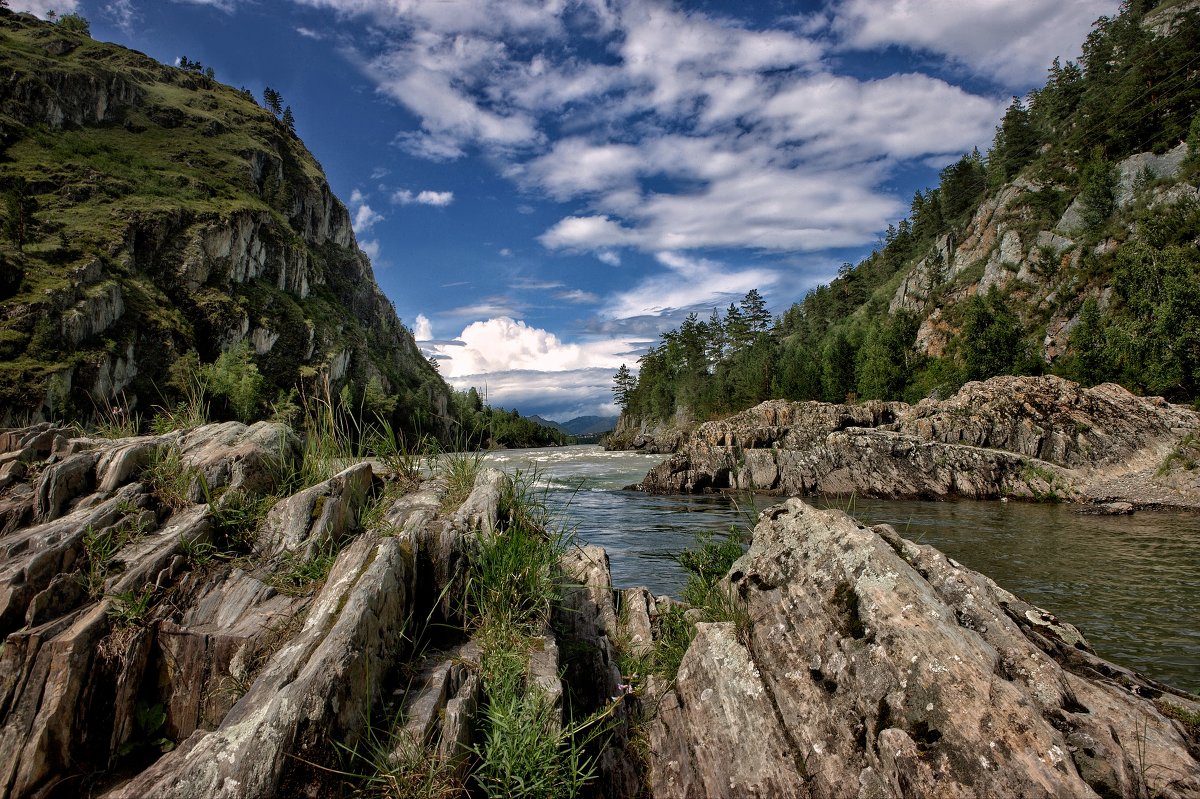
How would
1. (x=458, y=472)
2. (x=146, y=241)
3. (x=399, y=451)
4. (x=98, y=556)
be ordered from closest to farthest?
1. (x=98, y=556)
2. (x=458, y=472)
3. (x=399, y=451)
4. (x=146, y=241)

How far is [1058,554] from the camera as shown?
15.1m

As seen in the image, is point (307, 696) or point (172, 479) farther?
point (172, 479)

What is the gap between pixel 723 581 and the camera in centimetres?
602

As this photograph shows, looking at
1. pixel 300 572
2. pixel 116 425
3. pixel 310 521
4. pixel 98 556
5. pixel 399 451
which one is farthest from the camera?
pixel 116 425

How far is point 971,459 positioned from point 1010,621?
100 feet

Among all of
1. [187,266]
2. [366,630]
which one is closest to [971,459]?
[366,630]

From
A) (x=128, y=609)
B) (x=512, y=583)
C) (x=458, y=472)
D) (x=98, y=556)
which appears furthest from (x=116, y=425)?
(x=512, y=583)

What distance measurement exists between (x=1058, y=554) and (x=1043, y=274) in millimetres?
68510

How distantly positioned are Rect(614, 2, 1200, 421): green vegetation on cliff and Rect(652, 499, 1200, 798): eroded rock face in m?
49.7

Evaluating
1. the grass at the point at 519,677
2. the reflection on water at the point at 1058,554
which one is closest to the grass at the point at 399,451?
the reflection on water at the point at 1058,554

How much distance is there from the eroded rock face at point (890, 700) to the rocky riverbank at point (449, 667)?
0.06 feet

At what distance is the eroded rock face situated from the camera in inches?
126

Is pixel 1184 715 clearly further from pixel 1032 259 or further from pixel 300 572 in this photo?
pixel 1032 259

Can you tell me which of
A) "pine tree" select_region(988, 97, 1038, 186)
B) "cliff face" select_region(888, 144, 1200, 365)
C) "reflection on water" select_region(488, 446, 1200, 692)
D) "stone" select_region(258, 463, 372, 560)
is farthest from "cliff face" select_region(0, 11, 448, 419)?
"pine tree" select_region(988, 97, 1038, 186)
